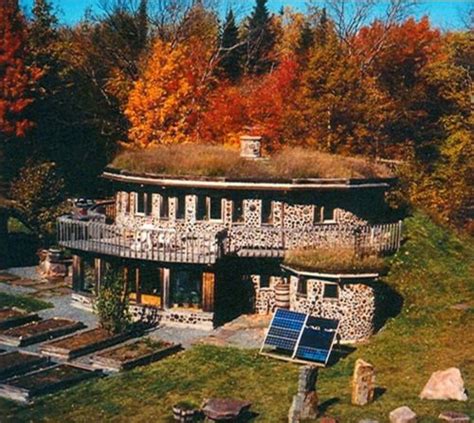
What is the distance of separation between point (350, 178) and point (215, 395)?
14.8 meters

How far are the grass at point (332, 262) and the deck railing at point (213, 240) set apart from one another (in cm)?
157

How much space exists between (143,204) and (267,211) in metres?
6.28

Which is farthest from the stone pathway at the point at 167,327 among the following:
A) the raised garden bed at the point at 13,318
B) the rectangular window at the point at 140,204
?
the rectangular window at the point at 140,204

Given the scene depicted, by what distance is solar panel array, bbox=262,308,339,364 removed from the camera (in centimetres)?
2716

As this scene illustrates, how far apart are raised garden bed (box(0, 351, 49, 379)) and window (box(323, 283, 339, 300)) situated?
1077 cm

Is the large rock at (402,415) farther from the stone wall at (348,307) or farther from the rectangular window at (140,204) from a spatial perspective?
the rectangular window at (140,204)

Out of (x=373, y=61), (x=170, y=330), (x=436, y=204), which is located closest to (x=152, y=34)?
(x=373, y=61)

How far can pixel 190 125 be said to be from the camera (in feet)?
178

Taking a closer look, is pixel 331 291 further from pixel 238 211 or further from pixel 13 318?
pixel 13 318

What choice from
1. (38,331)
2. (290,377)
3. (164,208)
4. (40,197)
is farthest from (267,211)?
(40,197)

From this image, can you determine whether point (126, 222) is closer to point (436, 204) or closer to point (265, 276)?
point (265, 276)

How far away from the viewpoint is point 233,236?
34.8 m

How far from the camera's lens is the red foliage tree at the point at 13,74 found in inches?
1785

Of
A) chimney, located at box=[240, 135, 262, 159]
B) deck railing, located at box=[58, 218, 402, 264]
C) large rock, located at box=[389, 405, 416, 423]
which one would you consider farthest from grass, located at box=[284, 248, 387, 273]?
large rock, located at box=[389, 405, 416, 423]
